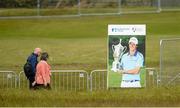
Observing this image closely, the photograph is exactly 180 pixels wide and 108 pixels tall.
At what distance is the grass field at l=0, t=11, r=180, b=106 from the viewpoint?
12.2 m

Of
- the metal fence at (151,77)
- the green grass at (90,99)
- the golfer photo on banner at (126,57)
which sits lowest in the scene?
the green grass at (90,99)

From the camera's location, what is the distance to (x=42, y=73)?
16.2 metres

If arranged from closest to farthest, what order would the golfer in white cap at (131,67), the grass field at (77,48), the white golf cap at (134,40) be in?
the grass field at (77,48), the golfer in white cap at (131,67), the white golf cap at (134,40)

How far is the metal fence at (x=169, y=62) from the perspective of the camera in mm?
17312

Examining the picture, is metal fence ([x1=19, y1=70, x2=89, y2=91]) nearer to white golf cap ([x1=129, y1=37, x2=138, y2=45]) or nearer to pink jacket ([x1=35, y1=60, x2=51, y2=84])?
pink jacket ([x1=35, y1=60, x2=51, y2=84])

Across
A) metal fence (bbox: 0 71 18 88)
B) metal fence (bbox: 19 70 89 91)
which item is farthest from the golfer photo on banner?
metal fence (bbox: 0 71 18 88)

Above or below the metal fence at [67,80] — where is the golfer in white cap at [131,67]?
above

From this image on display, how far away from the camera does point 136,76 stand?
15.0 meters

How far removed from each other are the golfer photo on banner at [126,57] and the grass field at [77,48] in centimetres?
108

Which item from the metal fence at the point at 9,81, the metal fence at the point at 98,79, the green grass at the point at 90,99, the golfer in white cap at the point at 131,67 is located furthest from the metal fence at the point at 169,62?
the metal fence at the point at 9,81

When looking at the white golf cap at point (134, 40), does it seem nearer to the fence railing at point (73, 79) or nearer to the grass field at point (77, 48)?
the grass field at point (77, 48)

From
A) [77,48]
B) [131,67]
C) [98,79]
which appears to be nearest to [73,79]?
[98,79]

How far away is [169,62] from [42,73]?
5.26 m

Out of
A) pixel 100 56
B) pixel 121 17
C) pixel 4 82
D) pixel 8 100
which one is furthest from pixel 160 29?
pixel 8 100
